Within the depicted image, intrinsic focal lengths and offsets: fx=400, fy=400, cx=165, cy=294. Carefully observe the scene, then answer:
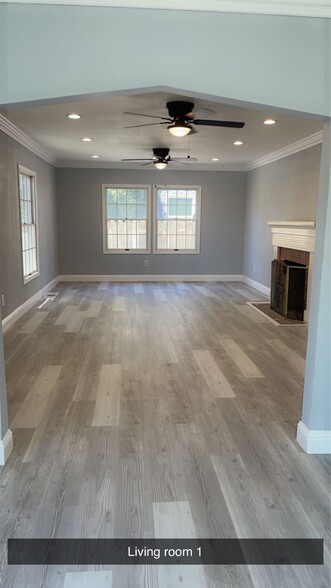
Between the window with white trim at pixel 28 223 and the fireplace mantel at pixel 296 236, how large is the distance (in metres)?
4.03

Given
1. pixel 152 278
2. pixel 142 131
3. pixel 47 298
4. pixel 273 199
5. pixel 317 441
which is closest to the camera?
pixel 317 441

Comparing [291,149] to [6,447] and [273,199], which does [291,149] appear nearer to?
[273,199]

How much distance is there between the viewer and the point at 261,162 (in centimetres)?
784

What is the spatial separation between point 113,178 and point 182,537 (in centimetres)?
788

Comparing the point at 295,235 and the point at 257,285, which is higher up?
the point at 295,235

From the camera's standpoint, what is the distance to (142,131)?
5.38 m

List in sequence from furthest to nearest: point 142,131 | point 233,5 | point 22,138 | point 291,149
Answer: point 291,149
point 22,138
point 142,131
point 233,5

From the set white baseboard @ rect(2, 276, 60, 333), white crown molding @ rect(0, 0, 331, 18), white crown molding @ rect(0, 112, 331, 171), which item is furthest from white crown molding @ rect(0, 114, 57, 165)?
white crown molding @ rect(0, 0, 331, 18)

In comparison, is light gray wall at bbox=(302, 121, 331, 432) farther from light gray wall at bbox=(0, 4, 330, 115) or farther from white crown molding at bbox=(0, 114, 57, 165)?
white crown molding at bbox=(0, 114, 57, 165)

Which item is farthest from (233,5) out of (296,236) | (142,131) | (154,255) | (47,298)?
(154,255)

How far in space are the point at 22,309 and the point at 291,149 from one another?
4.86 m

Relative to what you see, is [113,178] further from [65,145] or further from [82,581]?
[82,581]

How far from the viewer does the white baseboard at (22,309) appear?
204 inches

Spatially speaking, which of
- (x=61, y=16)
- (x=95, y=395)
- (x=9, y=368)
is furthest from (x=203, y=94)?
(x=9, y=368)
